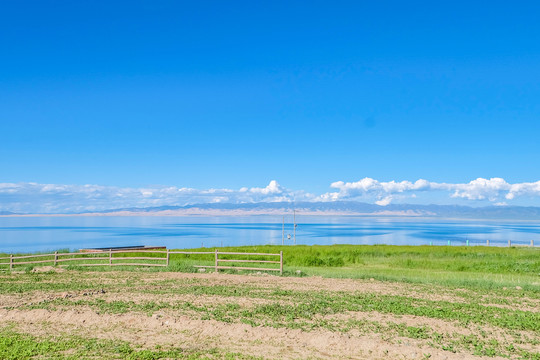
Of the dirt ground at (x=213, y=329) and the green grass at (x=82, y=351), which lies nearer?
the green grass at (x=82, y=351)

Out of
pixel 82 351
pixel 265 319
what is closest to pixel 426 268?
pixel 265 319

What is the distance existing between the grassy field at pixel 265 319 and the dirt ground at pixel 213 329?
0.10ft

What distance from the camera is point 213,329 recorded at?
42.4 ft

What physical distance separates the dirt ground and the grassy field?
0.10 ft

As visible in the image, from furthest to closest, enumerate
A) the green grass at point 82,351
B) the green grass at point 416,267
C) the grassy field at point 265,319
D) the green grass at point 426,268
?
the green grass at point 416,267
the green grass at point 426,268
the grassy field at point 265,319
the green grass at point 82,351

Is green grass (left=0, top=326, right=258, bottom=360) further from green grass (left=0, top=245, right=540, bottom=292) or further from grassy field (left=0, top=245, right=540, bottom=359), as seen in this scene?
green grass (left=0, top=245, right=540, bottom=292)

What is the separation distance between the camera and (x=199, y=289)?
66.3ft

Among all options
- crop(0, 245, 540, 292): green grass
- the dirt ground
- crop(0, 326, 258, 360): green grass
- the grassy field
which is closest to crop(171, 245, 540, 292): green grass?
crop(0, 245, 540, 292): green grass

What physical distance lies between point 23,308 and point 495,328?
15445 mm

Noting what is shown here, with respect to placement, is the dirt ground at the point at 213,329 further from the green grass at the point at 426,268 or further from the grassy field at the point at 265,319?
the green grass at the point at 426,268

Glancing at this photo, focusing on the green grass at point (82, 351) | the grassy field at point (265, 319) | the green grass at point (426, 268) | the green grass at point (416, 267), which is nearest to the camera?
the green grass at point (82, 351)

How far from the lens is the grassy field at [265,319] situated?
1113cm

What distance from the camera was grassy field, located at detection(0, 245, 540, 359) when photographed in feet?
36.5

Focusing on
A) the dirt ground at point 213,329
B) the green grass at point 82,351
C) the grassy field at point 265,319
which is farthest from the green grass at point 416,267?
the green grass at point 82,351
